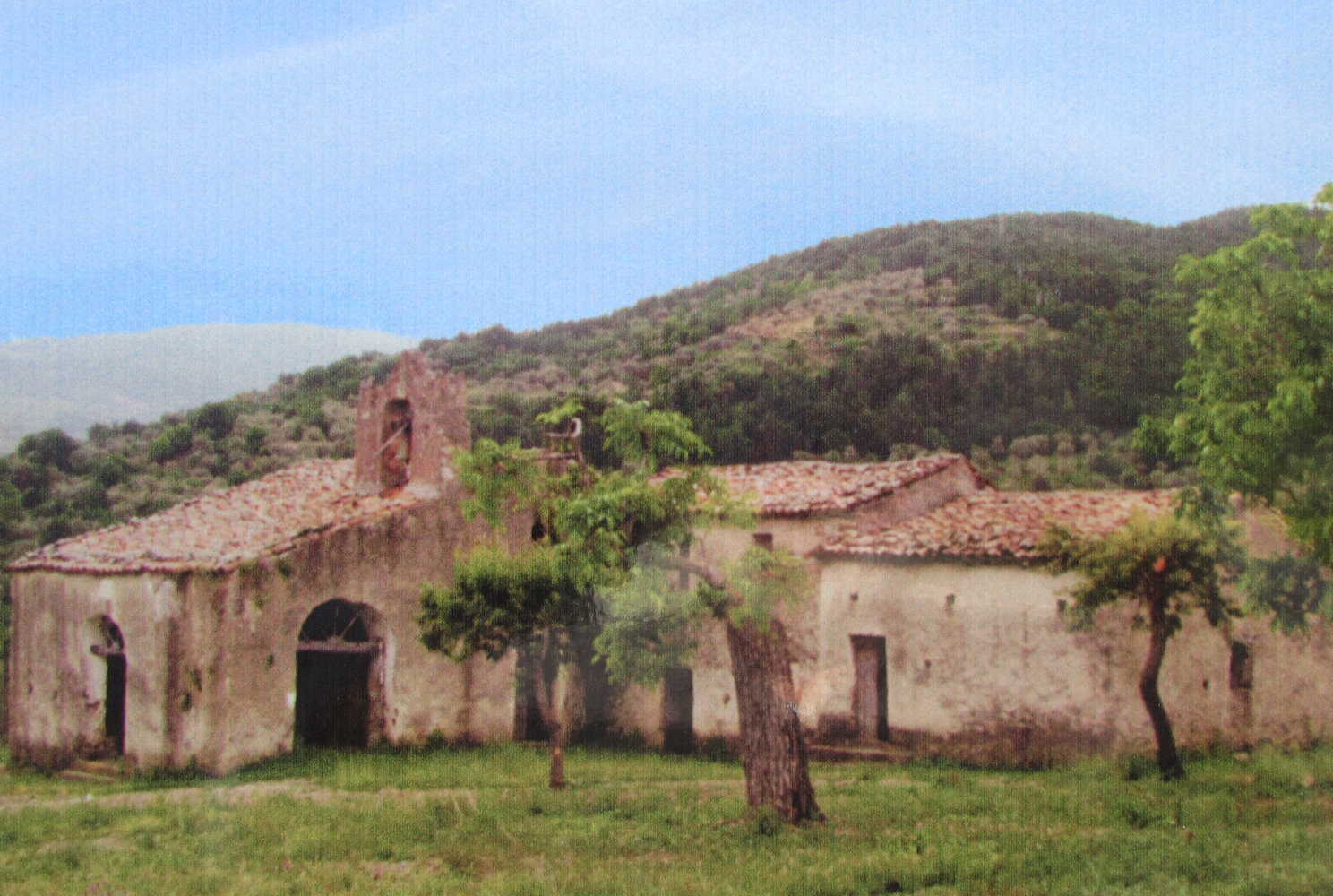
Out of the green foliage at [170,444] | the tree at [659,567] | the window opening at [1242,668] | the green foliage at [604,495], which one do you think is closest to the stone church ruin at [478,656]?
the window opening at [1242,668]

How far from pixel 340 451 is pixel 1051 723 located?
20.4m

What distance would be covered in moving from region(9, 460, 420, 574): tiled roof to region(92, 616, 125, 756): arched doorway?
119 centimetres

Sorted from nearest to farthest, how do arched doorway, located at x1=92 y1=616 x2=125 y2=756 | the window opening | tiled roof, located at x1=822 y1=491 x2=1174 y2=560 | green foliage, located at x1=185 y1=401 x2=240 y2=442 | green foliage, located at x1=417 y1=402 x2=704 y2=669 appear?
1. green foliage, located at x1=417 y1=402 x2=704 y2=669
2. the window opening
3. tiled roof, located at x1=822 y1=491 x2=1174 y2=560
4. arched doorway, located at x1=92 y1=616 x2=125 y2=756
5. green foliage, located at x1=185 y1=401 x2=240 y2=442

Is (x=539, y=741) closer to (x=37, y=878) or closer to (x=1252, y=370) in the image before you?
(x=37, y=878)

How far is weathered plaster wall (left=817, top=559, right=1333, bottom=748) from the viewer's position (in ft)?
47.4

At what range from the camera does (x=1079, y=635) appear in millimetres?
15227

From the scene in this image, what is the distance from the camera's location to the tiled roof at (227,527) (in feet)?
54.4

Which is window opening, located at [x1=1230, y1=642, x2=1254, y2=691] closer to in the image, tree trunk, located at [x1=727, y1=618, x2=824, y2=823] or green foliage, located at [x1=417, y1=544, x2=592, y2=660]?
tree trunk, located at [x1=727, y1=618, x2=824, y2=823]

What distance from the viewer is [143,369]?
128ft

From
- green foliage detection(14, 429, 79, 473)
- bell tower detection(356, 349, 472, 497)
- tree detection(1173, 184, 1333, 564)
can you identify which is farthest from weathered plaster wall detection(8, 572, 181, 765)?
green foliage detection(14, 429, 79, 473)

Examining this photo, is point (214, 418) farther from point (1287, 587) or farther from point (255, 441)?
point (1287, 587)

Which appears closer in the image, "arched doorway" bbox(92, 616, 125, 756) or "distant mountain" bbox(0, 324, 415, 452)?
"arched doorway" bbox(92, 616, 125, 756)

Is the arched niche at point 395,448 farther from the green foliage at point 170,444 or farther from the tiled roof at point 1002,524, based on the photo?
the green foliage at point 170,444

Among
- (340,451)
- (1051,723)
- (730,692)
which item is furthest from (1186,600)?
(340,451)
